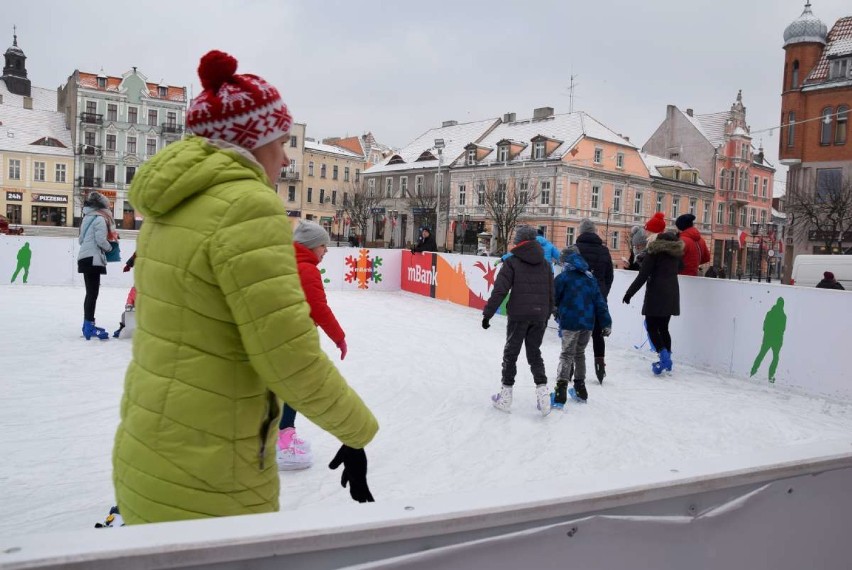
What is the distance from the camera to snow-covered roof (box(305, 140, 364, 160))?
6359cm

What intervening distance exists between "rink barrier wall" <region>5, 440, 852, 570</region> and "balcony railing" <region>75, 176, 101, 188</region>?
56.6 metres

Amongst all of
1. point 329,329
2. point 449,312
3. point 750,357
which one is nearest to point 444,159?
point 449,312

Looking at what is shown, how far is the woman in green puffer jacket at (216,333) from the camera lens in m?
1.41

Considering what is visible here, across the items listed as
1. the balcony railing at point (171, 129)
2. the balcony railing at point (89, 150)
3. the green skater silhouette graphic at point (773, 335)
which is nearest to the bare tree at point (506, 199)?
the balcony railing at point (171, 129)

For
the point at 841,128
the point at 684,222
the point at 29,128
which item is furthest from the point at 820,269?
the point at 29,128

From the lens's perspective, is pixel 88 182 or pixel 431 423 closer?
pixel 431 423

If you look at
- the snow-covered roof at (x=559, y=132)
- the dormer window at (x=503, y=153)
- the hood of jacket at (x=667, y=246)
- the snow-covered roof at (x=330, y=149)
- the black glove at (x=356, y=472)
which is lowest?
the black glove at (x=356, y=472)

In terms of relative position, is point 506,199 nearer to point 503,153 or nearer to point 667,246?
point 503,153

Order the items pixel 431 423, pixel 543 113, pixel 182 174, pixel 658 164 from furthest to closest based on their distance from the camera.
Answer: pixel 658 164
pixel 543 113
pixel 431 423
pixel 182 174

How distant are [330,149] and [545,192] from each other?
28.6 metres

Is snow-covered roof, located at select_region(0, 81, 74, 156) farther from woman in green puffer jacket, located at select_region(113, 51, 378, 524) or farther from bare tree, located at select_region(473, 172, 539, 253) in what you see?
woman in green puffer jacket, located at select_region(113, 51, 378, 524)

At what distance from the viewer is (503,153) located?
4522cm

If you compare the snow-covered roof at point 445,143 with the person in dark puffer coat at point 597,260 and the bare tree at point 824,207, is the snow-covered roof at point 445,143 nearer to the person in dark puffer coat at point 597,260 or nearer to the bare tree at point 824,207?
the bare tree at point 824,207

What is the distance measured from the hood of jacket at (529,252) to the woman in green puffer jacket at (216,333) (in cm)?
429
